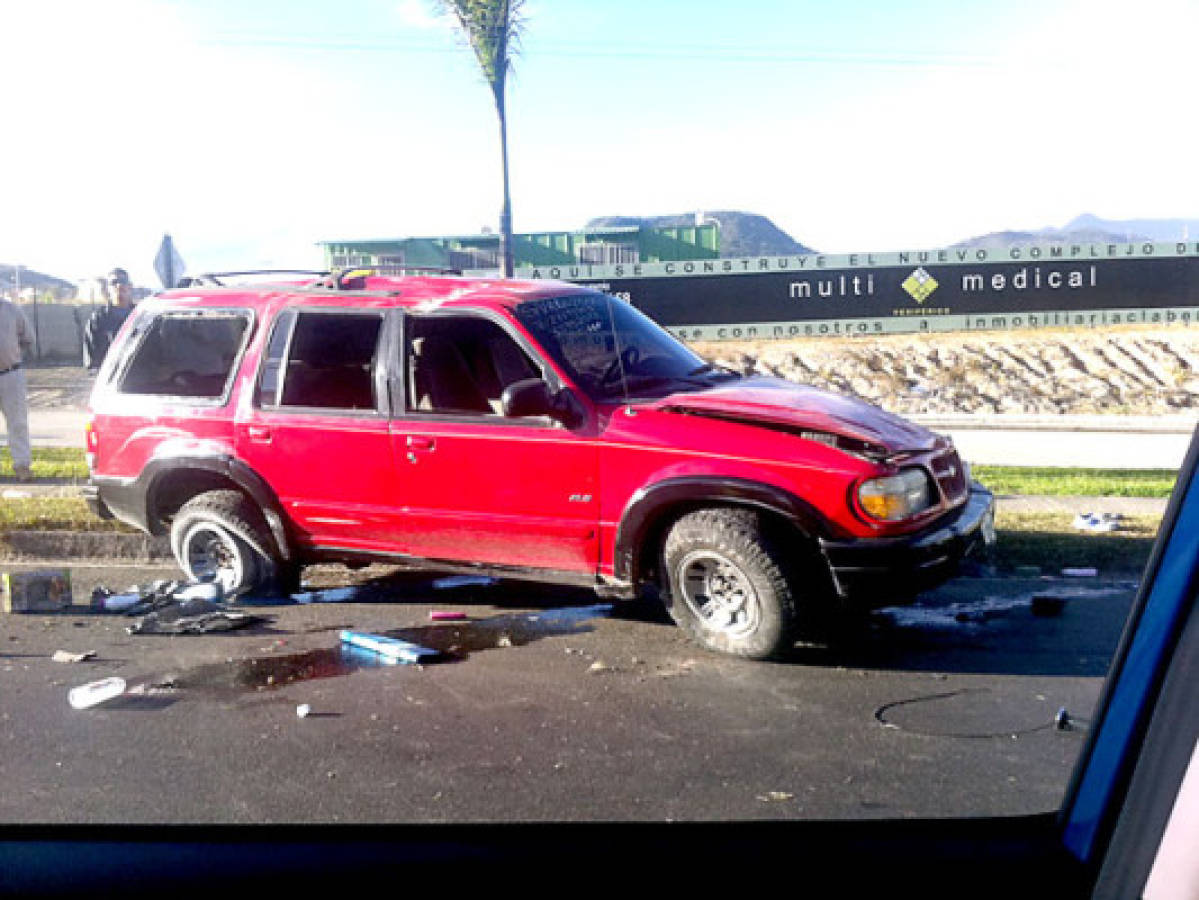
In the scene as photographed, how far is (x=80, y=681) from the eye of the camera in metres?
4.71

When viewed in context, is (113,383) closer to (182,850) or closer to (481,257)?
(481,257)

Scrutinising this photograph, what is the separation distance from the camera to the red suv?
5336mm

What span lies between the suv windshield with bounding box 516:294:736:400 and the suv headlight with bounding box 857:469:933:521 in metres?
1.26

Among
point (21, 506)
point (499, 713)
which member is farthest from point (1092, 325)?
point (21, 506)

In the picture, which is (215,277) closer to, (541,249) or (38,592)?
(38,592)

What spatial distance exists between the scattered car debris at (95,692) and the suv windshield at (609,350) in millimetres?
2486

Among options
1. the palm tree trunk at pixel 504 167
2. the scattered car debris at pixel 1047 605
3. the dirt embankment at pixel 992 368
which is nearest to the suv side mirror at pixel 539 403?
the palm tree trunk at pixel 504 167

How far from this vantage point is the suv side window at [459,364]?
243 inches

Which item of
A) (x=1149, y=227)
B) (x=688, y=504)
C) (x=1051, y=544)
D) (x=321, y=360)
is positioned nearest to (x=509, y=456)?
(x=688, y=504)

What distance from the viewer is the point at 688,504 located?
18.4 ft

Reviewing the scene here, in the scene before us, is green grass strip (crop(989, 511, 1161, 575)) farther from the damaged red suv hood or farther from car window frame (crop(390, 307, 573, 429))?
Result: car window frame (crop(390, 307, 573, 429))

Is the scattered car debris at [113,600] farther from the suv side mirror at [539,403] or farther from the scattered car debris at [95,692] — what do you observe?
the suv side mirror at [539,403]

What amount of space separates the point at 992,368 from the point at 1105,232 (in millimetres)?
11242

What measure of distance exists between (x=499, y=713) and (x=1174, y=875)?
318cm
